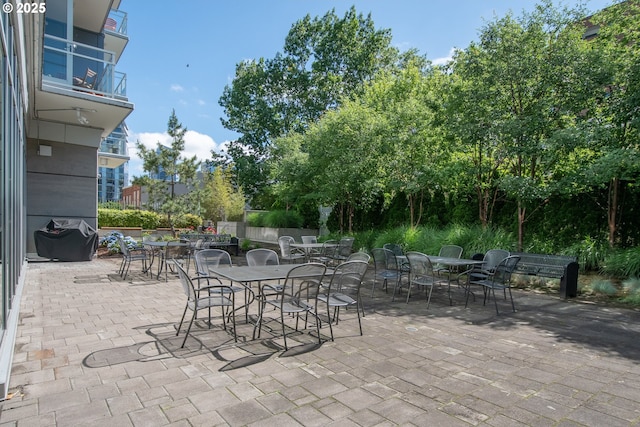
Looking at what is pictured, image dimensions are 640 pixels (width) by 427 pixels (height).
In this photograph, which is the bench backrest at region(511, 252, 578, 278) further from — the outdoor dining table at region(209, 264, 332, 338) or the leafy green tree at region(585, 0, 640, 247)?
the outdoor dining table at region(209, 264, 332, 338)

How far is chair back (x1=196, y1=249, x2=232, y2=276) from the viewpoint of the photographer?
4.99m

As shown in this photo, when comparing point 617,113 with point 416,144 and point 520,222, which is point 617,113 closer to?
point 520,222

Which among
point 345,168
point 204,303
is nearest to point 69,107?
point 345,168

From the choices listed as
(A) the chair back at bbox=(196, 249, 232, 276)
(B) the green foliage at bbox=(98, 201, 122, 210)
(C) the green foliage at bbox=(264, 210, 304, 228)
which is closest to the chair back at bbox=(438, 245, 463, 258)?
(A) the chair back at bbox=(196, 249, 232, 276)

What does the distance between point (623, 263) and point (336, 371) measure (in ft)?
20.5

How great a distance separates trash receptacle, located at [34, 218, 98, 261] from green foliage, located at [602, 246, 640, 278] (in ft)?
39.2

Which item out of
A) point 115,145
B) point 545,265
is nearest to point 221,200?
point 115,145

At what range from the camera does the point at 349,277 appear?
170 inches

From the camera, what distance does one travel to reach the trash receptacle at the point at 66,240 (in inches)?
384

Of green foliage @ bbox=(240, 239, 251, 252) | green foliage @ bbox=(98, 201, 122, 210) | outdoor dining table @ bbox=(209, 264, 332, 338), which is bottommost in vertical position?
green foliage @ bbox=(240, 239, 251, 252)

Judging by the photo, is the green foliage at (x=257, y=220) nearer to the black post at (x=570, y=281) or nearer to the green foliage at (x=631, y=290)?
the black post at (x=570, y=281)

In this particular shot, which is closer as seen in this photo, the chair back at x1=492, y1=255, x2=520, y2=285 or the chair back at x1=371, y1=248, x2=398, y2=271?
the chair back at x1=492, y1=255, x2=520, y2=285

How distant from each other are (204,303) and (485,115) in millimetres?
7100

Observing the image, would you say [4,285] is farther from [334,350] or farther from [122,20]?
[122,20]
